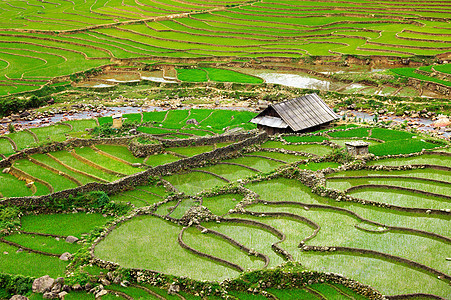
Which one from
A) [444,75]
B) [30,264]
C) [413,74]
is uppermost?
[444,75]

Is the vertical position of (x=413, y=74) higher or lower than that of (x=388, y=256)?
higher

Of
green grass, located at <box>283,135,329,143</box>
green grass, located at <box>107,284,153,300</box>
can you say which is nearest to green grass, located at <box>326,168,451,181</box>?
green grass, located at <box>283,135,329,143</box>

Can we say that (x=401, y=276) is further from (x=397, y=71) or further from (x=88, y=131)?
(x=397, y=71)

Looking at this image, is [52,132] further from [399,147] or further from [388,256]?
[388,256]

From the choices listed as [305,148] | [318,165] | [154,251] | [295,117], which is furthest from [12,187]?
[295,117]

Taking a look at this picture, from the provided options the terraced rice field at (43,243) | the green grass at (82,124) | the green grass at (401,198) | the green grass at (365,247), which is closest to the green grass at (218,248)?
the green grass at (365,247)

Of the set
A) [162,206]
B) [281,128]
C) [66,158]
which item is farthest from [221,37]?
[162,206]

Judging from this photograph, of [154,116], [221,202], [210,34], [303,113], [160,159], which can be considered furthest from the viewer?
[210,34]
